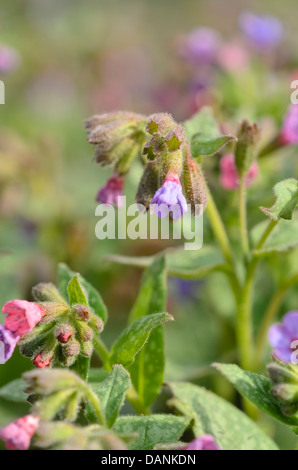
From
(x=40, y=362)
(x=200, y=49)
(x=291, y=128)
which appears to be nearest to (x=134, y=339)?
(x=40, y=362)

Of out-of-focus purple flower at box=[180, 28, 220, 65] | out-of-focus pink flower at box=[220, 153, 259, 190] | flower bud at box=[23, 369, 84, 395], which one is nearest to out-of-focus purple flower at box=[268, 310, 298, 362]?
out-of-focus pink flower at box=[220, 153, 259, 190]

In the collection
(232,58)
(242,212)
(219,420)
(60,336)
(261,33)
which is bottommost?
(219,420)

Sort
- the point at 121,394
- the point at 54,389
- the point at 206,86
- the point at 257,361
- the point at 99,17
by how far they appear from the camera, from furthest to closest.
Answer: the point at 99,17
the point at 206,86
the point at 257,361
the point at 121,394
the point at 54,389

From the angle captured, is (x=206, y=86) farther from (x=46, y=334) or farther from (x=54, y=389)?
(x=54, y=389)

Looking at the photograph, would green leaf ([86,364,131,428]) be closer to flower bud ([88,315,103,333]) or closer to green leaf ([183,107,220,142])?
flower bud ([88,315,103,333])

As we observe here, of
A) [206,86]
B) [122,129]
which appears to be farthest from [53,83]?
[122,129]

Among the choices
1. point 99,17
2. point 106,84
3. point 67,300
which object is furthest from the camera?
point 99,17

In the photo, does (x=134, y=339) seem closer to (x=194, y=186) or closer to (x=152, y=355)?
(x=152, y=355)
